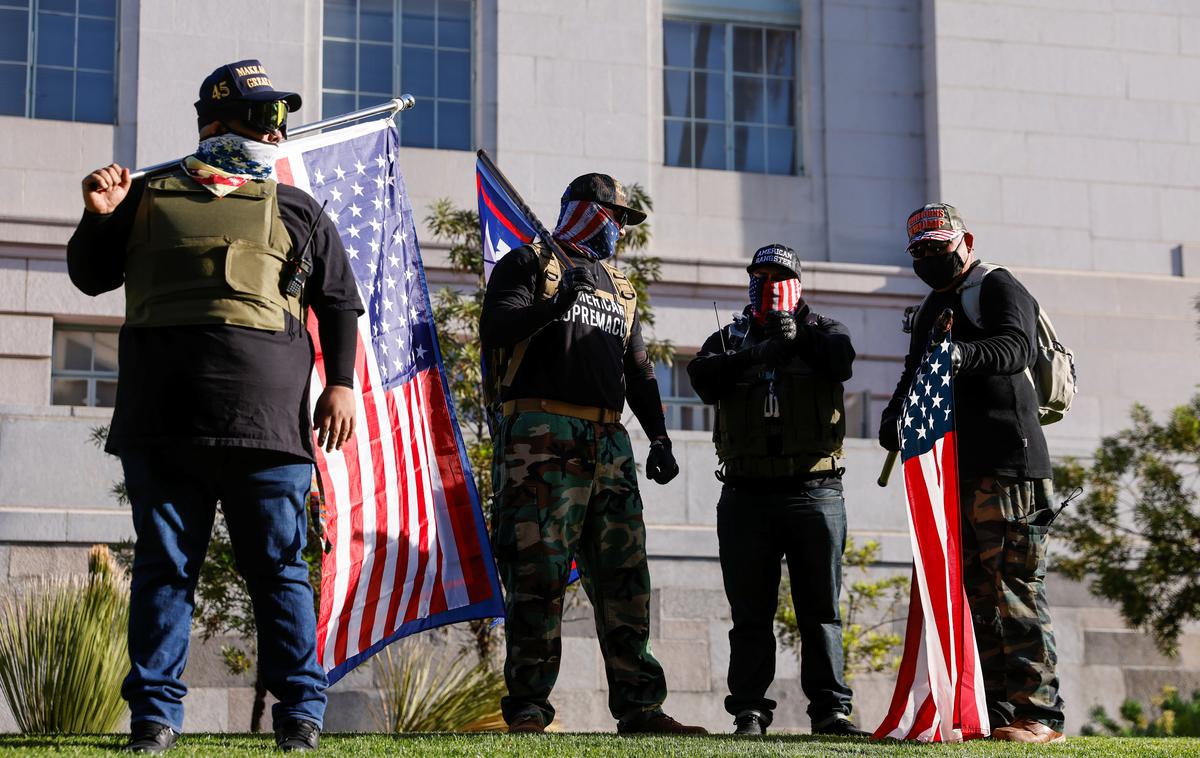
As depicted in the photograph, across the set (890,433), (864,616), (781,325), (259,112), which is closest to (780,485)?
(890,433)

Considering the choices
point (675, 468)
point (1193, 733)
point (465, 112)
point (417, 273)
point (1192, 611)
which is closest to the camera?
point (675, 468)

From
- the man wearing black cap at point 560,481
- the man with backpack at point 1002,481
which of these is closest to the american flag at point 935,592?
the man with backpack at point 1002,481

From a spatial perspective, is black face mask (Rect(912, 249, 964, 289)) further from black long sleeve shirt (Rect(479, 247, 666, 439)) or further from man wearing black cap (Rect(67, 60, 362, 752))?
man wearing black cap (Rect(67, 60, 362, 752))

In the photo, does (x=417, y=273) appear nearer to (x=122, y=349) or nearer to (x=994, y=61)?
(x=122, y=349)

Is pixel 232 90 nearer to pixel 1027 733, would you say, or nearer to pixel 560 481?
pixel 560 481

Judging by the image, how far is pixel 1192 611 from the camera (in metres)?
11.6

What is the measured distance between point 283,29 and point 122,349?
9407mm

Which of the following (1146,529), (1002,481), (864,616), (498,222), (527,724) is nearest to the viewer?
(527,724)

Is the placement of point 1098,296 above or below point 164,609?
→ above

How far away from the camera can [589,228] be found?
6.85 metres

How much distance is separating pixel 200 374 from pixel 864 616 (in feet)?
27.8

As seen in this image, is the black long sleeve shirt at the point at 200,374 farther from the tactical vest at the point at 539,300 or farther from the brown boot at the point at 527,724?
the brown boot at the point at 527,724

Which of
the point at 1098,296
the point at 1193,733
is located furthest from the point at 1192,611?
the point at 1098,296

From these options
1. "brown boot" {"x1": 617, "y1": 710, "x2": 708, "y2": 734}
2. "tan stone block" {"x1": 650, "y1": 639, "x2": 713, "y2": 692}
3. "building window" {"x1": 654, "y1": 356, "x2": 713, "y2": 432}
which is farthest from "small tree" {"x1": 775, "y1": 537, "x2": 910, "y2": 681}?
"brown boot" {"x1": 617, "y1": 710, "x2": 708, "y2": 734}
